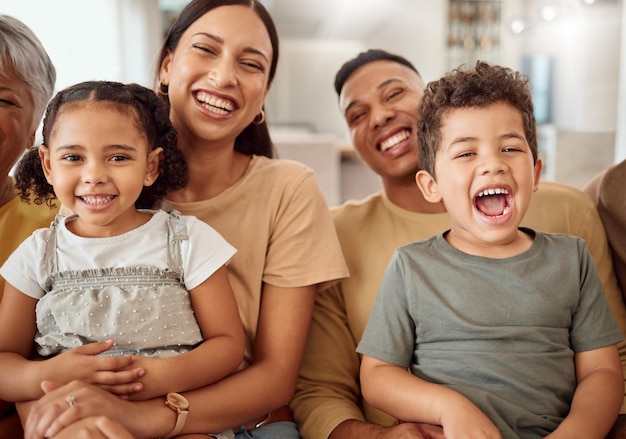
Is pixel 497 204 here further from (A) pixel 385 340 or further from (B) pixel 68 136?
(B) pixel 68 136

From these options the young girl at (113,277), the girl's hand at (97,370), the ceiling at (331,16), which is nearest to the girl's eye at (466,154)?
the young girl at (113,277)

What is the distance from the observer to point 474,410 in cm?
116

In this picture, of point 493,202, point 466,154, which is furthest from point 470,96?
point 493,202

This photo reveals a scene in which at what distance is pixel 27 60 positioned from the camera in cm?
156

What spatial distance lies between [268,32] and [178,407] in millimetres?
988

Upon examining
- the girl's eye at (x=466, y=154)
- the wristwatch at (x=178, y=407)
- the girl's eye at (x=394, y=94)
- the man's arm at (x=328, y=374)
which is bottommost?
the man's arm at (x=328, y=374)

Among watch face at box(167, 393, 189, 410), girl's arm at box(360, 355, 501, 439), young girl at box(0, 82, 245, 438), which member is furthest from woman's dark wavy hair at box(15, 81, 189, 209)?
girl's arm at box(360, 355, 501, 439)

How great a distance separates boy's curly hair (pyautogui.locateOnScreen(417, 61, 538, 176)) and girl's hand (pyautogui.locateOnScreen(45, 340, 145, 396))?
765 mm

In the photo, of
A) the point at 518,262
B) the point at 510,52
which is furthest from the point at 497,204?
the point at 510,52

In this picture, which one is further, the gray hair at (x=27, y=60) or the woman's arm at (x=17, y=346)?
the gray hair at (x=27, y=60)

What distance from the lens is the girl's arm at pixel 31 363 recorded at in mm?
1166

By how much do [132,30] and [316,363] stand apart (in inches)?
158

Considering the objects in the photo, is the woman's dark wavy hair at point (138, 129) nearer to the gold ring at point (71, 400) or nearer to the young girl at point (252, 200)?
the young girl at point (252, 200)

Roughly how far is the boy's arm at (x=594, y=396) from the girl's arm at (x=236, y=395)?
23.3 inches
